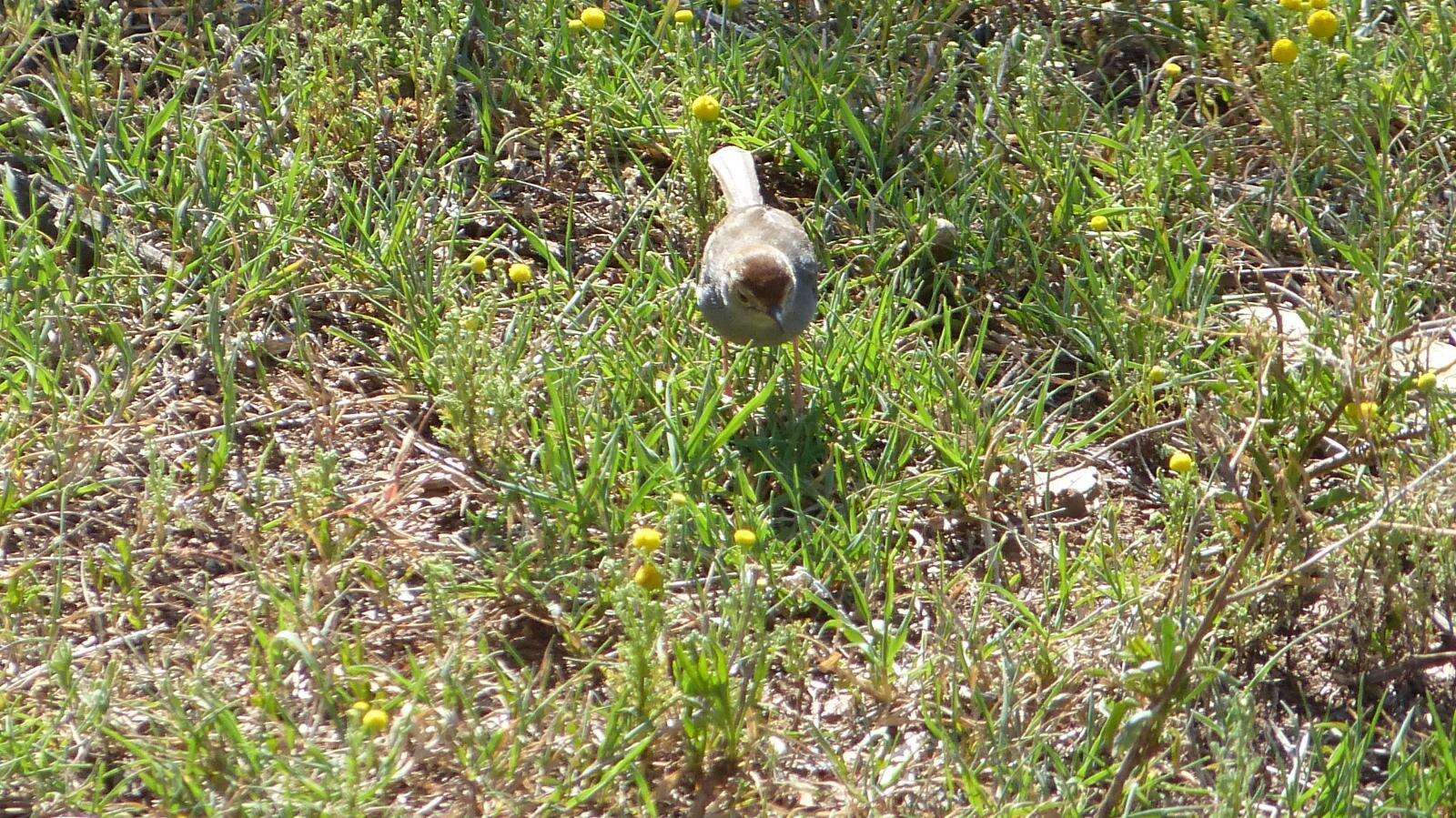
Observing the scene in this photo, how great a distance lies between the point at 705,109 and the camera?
5.46 meters

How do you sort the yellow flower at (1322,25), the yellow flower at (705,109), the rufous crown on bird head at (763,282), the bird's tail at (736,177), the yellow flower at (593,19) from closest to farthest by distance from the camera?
the rufous crown on bird head at (763,282) < the yellow flower at (1322,25) < the yellow flower at (705,109) < the bird's tail at (736,177) < the yellow flower at (593,19)

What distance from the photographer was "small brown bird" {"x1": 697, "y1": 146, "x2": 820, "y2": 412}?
489 cm

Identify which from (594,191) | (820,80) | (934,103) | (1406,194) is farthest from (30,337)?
(1406,194)

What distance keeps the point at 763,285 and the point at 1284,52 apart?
2154 millimetres

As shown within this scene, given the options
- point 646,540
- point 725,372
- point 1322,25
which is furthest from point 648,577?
point 1322,25

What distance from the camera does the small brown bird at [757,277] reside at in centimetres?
489

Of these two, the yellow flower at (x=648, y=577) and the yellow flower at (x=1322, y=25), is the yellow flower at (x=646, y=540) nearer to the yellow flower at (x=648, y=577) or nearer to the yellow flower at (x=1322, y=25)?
the yellow flower at (x=648, y=577)

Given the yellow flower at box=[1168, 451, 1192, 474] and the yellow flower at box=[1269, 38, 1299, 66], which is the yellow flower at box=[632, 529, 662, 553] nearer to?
the yellow flower at box=[1168, 451, 1192, 474]

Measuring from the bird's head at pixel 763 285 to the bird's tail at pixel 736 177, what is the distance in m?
0.60

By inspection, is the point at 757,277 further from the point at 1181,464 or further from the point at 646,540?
the point at 1181,464

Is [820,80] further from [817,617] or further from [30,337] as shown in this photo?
[30,337]

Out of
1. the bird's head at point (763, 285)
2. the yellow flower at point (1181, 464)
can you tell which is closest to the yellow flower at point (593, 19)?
the bird's head at point (763, 285)

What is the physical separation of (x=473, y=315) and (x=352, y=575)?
0.93 meters

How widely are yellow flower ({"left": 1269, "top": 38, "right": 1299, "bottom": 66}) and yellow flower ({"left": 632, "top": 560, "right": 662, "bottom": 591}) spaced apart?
3101 millimetres
